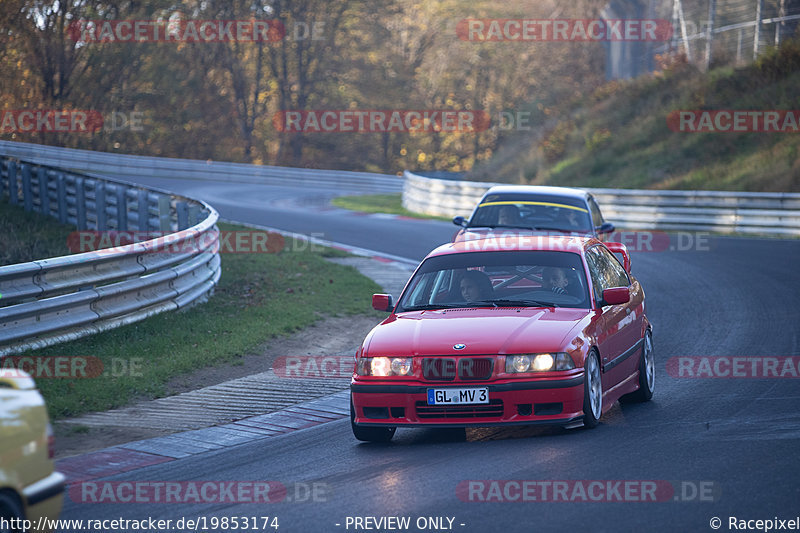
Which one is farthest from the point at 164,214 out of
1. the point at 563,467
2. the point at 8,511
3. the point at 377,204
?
the point at 377,204

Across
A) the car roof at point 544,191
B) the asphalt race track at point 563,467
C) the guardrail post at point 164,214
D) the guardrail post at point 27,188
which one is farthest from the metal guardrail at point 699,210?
the asphalt race track at point 563,467

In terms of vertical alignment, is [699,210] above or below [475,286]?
below

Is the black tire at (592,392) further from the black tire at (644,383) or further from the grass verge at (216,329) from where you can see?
the grass verge at (216,329)

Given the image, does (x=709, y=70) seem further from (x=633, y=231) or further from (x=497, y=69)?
(x=497, y=69)

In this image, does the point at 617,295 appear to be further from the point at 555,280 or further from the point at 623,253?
the point at 623,253

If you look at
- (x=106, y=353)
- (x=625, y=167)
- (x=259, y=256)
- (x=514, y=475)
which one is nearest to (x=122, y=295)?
(x=106, y=353)

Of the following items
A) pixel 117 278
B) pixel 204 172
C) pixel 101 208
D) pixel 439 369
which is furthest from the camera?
pixel 204 172

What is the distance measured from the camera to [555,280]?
848 centimetres

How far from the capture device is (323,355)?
1143cm

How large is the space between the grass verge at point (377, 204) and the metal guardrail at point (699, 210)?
3.41m

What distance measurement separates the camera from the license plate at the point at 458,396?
720 centimetres

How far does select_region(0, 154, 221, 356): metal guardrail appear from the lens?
9109mm

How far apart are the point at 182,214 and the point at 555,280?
9.90m

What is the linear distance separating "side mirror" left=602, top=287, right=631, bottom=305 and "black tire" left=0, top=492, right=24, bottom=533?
494 centimetres
